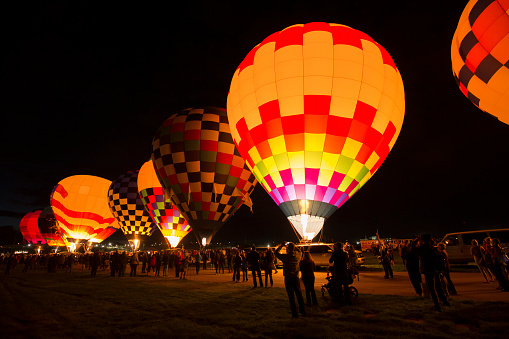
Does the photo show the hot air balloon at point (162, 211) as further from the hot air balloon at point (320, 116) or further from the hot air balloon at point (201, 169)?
the hot air balloon at point (320, 116)

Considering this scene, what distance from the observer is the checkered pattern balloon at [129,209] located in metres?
27.5

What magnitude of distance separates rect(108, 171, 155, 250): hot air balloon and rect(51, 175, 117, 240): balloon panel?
17.1ft

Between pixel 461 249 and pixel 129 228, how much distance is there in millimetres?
26346

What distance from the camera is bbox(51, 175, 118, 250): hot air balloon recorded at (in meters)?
31.0

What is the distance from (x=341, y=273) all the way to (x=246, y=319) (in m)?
1.99

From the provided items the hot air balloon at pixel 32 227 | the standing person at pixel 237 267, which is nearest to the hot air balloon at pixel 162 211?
the standing person at pixel 237 267

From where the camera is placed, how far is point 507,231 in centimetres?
1146

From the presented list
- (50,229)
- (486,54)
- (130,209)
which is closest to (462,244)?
(486,54)

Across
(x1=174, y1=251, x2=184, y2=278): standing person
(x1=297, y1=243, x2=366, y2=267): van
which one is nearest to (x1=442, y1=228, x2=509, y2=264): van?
(x1=297, y1=243, x2=366, y2=267): van

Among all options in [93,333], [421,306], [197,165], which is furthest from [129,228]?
[421,306]

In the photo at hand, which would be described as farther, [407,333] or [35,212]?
[35,212]

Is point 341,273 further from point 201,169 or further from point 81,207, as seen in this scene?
point 81,207

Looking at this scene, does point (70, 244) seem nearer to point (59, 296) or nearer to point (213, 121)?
point (213, 121)

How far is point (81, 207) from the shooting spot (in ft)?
103
